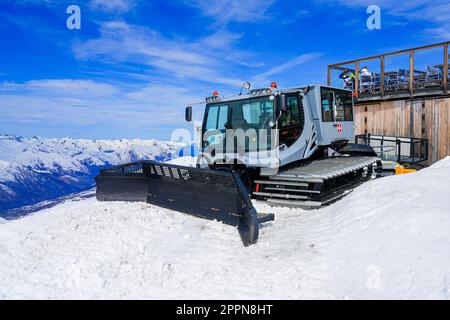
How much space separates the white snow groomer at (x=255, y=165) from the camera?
6.01 metres

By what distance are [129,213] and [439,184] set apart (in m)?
5.77

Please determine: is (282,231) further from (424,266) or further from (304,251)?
(424,266)

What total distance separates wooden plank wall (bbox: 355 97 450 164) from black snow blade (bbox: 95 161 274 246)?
39.7 ft

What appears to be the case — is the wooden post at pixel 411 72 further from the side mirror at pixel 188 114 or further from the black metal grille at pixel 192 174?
the black metal grille at pixel 192 174

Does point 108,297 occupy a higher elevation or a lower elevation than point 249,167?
lower

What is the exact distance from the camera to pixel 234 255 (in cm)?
440

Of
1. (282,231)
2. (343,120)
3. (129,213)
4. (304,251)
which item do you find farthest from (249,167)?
(343,120)

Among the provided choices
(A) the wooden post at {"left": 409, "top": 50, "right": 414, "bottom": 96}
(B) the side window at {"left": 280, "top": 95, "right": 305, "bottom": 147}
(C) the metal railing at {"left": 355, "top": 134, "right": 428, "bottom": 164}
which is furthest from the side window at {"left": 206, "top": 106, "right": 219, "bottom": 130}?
(A) the wooden post at {"left": 409, "top": 50, "right": 414, "bottom": 96}

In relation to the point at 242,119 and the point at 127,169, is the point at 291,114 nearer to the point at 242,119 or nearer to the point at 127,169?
the point at 242,119

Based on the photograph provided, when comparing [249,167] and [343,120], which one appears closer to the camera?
[249,167]

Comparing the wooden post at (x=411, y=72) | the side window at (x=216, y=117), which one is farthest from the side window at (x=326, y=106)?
the wooden post at (x=411, y=72)

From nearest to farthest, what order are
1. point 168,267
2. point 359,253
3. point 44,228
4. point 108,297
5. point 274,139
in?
point 108,297
point 168,267
point 359,253
point 44,228
point 274,139

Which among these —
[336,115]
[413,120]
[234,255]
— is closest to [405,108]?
[413,120]

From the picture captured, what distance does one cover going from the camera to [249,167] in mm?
7848
